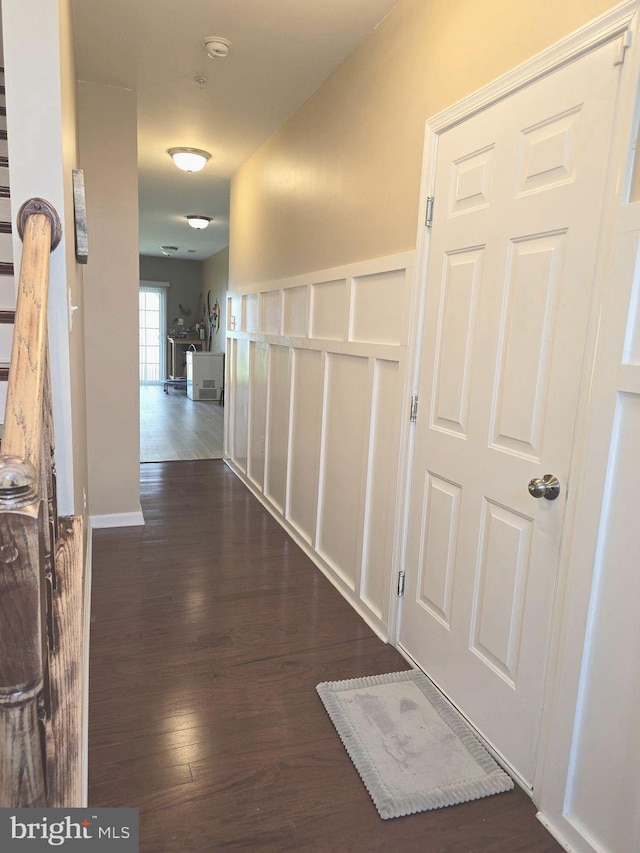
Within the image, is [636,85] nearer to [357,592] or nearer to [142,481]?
[357,592]

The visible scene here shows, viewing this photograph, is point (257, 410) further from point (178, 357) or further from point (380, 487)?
point (178, 357)

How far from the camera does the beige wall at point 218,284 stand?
971cm

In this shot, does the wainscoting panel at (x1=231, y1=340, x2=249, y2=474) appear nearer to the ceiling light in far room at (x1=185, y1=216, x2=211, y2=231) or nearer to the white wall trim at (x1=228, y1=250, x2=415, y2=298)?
the white wall trim at (x1=228, y1=250, x2=415, y2=298)

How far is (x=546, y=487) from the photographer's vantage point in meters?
1.53

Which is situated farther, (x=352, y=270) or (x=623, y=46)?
(x=352, y=270)

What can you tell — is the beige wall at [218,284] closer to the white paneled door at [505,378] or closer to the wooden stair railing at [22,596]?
the white paneled door at [505,378]

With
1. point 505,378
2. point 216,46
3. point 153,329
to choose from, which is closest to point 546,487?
point 505,378

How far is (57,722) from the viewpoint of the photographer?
91cm

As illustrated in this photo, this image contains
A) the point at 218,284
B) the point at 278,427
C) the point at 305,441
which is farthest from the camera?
the point at 218,284

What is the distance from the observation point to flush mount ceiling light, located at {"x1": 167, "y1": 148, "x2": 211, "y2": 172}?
4.16m

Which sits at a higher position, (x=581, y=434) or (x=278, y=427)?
(x=581, y=434)

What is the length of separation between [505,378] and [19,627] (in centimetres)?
145

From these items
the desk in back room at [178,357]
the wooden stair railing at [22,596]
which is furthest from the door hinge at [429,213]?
the desk in back room at [178,357]

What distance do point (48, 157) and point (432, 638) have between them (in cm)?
197
